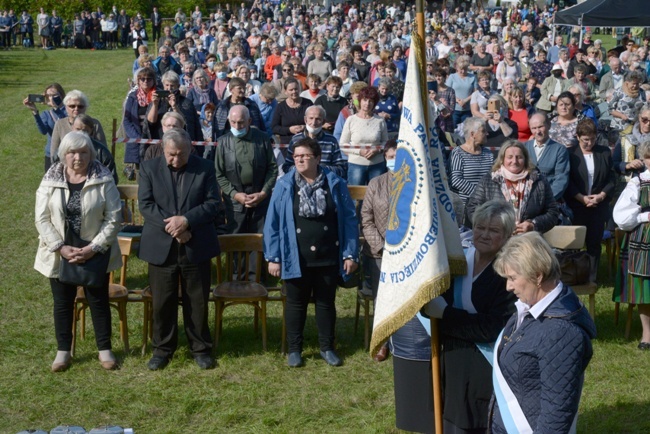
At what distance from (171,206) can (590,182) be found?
14.0 ft

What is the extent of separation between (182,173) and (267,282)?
2.49m

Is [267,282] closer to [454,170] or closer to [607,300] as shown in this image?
[454,170]

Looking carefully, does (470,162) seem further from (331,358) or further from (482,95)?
(482,95)

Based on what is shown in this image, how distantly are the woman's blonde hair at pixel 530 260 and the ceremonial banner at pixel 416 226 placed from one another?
619 mm

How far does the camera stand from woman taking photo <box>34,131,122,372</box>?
696 centimetres

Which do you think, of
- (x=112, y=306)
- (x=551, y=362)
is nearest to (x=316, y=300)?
(x=112, y=306)

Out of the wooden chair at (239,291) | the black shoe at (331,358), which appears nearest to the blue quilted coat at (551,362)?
the black shoe at (331,358)

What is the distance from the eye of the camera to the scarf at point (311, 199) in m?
7.22

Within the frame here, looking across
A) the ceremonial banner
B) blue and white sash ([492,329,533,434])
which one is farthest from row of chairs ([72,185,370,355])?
blue and white sash ([492,329,533,434])

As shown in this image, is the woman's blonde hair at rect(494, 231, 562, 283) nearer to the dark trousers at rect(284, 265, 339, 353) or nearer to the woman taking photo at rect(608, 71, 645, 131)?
the dark trousers at rect(284, 265, 339, 353)

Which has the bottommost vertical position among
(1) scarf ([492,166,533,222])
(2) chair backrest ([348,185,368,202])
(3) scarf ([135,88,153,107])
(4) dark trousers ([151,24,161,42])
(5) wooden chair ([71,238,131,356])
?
(5) wooden chair ([71,238,131,356])

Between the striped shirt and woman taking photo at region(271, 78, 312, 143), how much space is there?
313 centimetres

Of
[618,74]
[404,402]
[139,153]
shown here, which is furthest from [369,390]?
[618,74]

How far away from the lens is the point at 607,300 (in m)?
9.07
